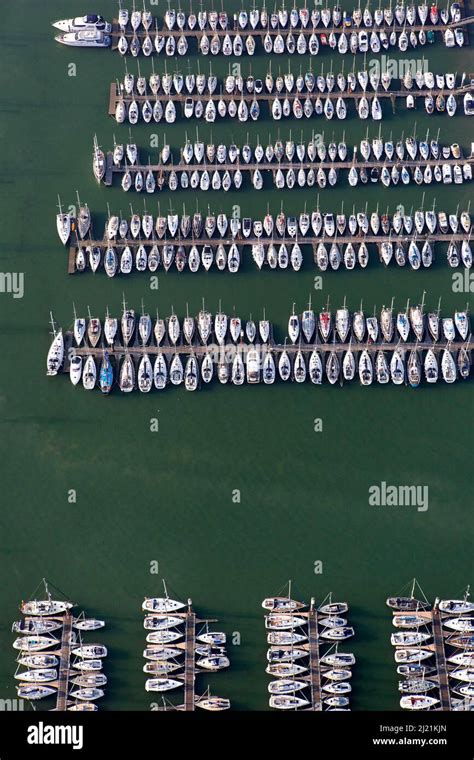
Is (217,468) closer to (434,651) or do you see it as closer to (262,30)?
(434,651)

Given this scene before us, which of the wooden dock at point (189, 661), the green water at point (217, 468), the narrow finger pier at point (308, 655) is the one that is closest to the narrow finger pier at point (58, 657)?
the green water at point (217, 468)

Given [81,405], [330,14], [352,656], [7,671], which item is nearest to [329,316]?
[81,405]

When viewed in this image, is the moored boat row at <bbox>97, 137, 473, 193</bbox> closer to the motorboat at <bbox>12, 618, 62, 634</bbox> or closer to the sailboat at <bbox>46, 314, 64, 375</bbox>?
the sailboat at <bbox>46, 314, 64, 375</bbox>

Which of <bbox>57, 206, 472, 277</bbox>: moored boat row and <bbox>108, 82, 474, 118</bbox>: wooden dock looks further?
<bbox>108, 82, 474, 118</bbox>: wooden dock

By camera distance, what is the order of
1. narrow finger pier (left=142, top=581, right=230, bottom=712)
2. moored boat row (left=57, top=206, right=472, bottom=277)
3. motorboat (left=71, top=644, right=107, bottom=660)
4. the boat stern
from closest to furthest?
1. narrow finger pier (left=142, top=581, right=230, bottom=712)
2. motorboat (left=71, top=644, right=107, bottom=660)
3. moored boat row (left=57, top=206, right=472, bottom=277)
4. the boat stern

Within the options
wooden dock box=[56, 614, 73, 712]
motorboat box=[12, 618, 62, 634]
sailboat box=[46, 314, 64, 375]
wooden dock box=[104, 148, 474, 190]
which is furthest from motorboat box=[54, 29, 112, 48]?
motorboat box=[12, 618, 62, 634]

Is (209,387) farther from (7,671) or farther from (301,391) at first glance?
(7,671)

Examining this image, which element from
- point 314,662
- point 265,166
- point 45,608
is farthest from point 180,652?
point 265,166
